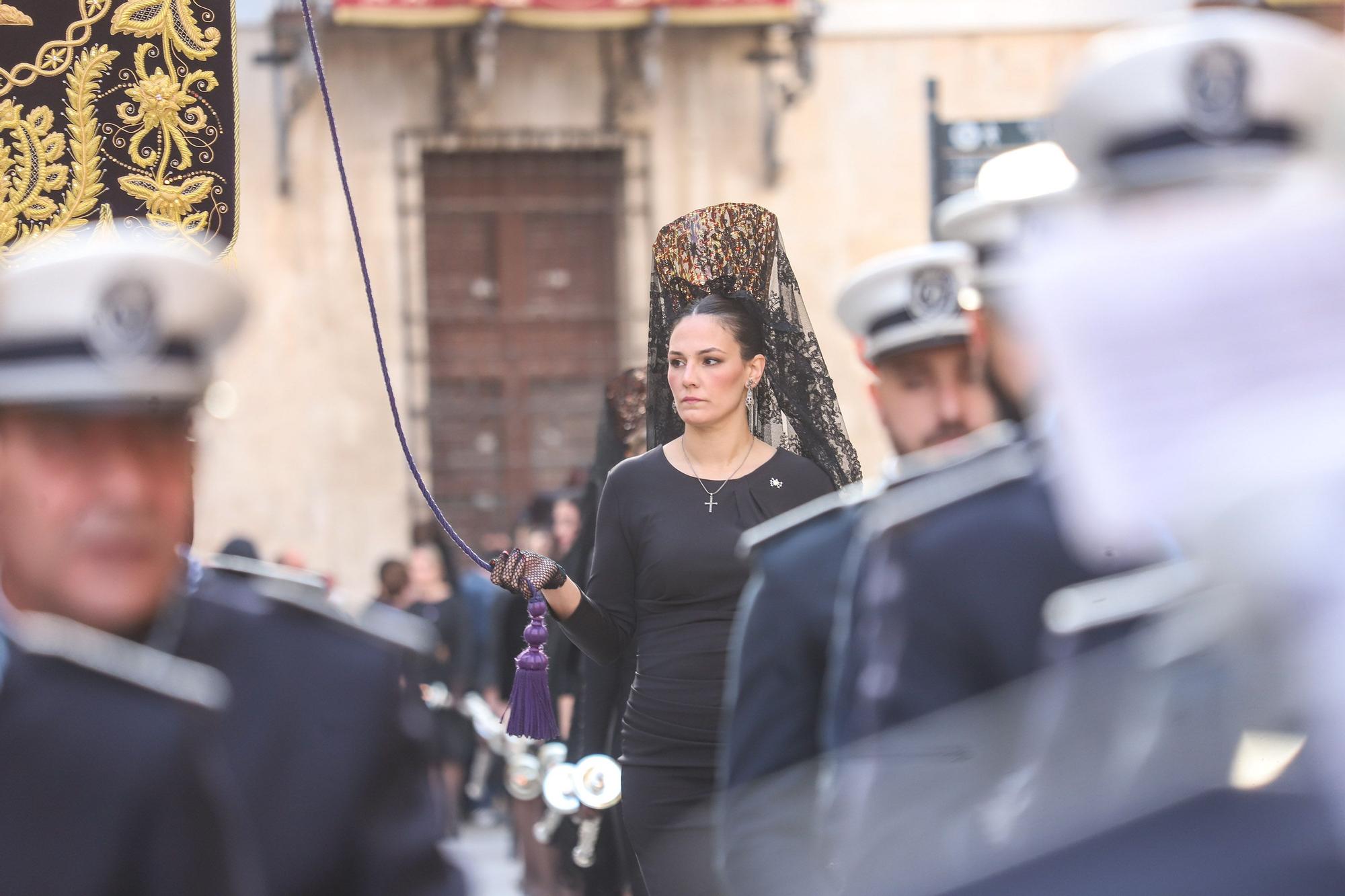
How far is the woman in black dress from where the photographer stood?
168 inches

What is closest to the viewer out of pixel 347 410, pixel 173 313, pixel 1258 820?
pixel 1258 820

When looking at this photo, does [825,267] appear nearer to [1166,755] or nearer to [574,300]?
[574,300]

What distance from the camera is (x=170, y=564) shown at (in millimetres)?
1864

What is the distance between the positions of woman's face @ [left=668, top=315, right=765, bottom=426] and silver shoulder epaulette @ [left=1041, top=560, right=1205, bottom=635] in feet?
8.46

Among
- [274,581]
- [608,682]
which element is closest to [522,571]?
[608,682]

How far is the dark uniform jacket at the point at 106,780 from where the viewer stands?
67.3 inches

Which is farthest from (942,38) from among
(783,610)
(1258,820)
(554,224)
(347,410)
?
(1258,820)

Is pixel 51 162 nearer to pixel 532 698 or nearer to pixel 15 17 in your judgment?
pixel 15 17

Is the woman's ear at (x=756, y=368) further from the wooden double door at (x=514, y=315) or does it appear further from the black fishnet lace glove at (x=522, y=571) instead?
the wooden double door at (x=514, y=315)

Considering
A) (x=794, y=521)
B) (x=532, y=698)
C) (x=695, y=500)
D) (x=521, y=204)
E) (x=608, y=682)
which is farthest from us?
(x=521, y=204)

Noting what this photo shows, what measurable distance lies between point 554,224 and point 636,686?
10.1 metres

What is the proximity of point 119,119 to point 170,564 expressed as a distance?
2.64 m

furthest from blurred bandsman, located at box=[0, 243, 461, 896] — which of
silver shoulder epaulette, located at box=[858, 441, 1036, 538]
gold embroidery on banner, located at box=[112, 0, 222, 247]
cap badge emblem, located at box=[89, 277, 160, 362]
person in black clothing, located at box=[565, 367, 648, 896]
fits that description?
person in black clothing, located at box=[565, 367, 648, 896]

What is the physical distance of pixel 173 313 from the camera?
1.86 m
